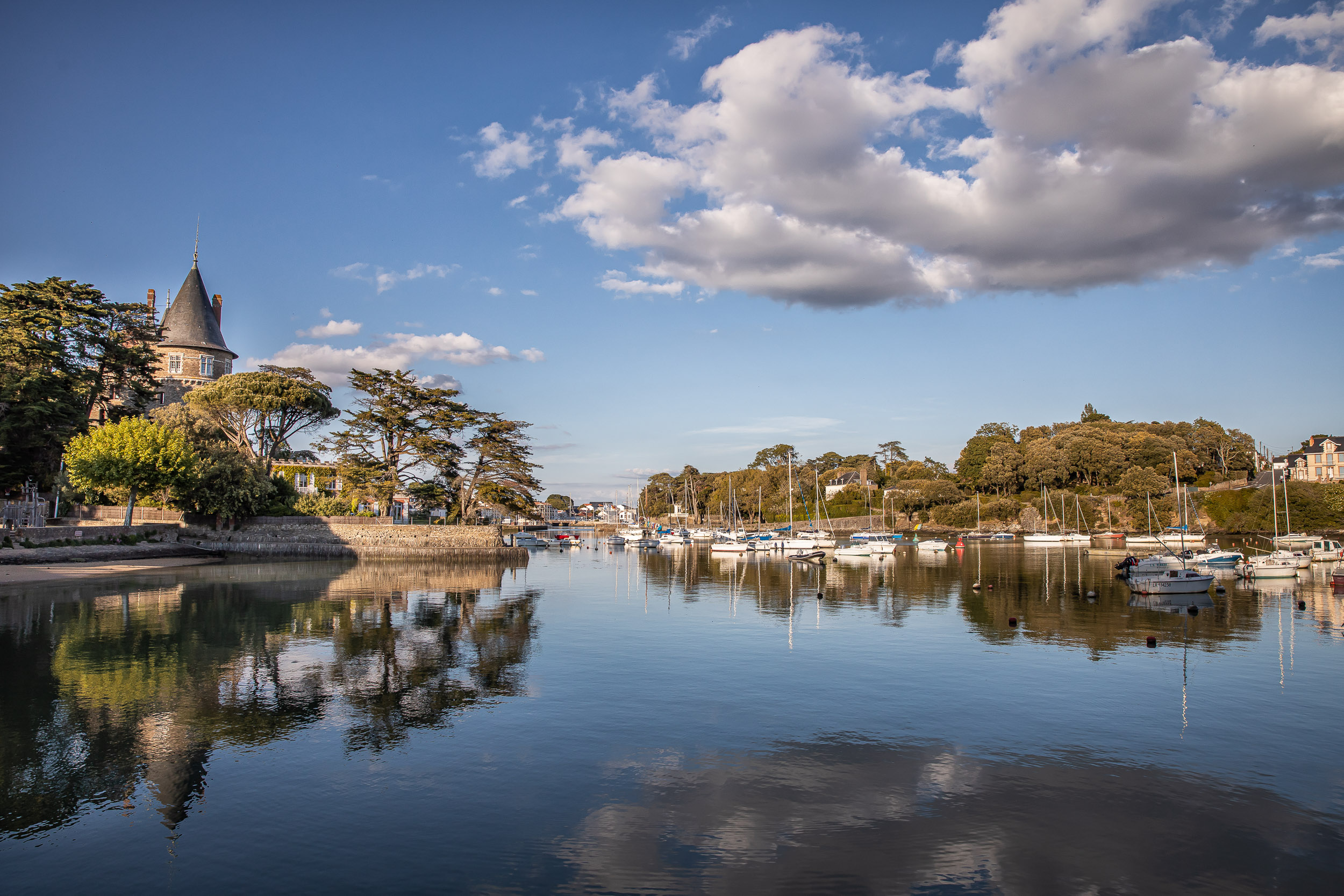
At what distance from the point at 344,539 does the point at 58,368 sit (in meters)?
22.0

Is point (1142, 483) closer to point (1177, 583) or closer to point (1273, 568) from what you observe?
point (1273, 568)

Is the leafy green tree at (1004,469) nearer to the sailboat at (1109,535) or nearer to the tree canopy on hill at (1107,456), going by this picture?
the tree canopy on hill at (1107,456)

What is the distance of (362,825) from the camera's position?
34.3 ft

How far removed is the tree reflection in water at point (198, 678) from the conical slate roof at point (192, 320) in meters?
47.8

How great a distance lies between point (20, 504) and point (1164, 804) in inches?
2317

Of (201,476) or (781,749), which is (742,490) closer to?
(201,476)

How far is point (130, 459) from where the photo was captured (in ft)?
150

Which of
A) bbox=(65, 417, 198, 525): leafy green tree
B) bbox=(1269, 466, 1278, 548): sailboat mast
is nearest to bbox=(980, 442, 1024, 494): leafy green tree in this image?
bbox=(1269, 466, 1278, 548): sailboat mast

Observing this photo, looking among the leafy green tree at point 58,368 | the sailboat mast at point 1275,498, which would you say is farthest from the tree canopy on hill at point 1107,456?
the leafy green tree at point 58,368

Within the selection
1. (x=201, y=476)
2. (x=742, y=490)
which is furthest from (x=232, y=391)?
(x=742, y=490)

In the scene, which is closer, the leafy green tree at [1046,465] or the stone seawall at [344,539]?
the stone seawall at [344,539]

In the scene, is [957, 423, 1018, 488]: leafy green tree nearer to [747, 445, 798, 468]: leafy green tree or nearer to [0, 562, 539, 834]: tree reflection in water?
[747, 445, 798, 468]: leafy green tree

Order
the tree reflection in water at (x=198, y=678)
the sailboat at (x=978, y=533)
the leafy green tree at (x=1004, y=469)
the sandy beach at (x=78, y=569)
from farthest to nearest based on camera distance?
the leafy green tree at (x=1004, y=469) → the sailboat at (x=978, y=533) → the sandy beach at (x=78, y=569) → the tree reflection in water at (x=198, y=678)

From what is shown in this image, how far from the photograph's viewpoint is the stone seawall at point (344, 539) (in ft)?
185
